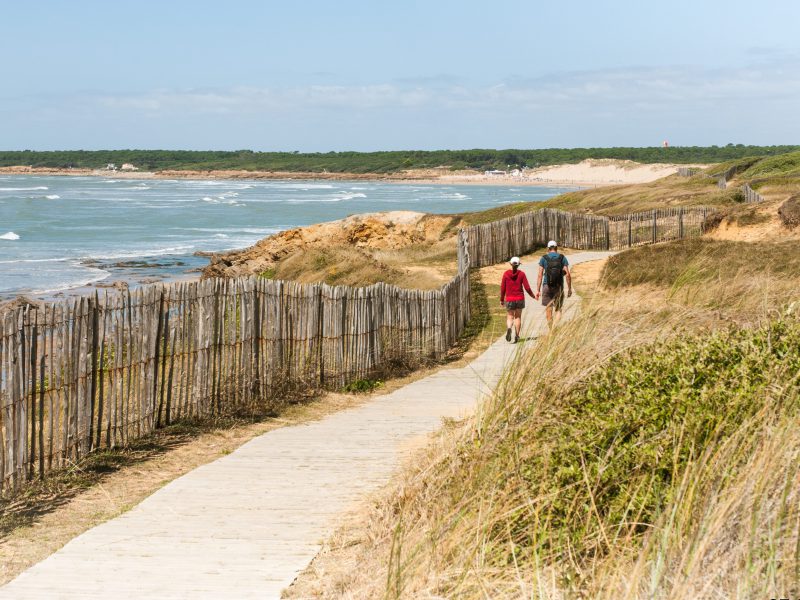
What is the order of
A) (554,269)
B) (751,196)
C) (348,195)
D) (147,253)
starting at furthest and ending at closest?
(348,195), (147,253), (751,196), (554,269)

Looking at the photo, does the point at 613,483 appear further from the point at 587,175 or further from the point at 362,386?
the point at 587,175

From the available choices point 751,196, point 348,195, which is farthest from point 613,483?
point 348,195

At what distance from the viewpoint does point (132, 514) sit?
6941 mm

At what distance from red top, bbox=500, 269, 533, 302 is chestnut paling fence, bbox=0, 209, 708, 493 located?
1.17m

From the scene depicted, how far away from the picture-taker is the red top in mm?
15773

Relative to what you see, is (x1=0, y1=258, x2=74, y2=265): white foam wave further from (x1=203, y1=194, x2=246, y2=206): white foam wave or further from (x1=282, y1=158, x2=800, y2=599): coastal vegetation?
(x1=203, y1=194, x2=246, y2=206): white foam wave

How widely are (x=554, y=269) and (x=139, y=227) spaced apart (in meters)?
56.7

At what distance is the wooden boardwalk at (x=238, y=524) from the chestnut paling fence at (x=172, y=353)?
3.44ft

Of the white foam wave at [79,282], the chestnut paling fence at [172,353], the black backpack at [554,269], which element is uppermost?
the black backpack at [554,269]

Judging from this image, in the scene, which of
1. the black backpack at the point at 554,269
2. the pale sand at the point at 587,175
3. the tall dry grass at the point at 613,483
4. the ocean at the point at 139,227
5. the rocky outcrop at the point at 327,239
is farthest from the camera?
the pale sand at the point at 587,175

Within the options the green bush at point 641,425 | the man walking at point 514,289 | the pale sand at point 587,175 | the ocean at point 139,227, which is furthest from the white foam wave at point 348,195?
the green bush at point 641,425

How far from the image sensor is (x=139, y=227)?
226ft

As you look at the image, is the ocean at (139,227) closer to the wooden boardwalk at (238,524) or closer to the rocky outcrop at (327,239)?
the rocky outcrop at (327,239)

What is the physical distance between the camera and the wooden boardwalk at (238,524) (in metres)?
5.59
